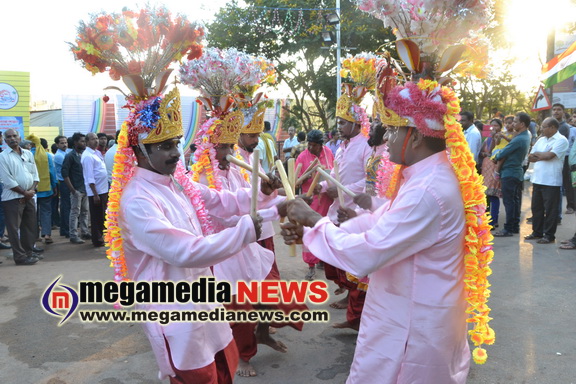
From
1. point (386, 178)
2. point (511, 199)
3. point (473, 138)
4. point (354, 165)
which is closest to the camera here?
point (386, 178)

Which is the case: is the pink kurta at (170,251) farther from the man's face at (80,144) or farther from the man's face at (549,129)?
the man's face at (80,144)

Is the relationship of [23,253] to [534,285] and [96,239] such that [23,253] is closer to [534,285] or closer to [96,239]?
[96,239]

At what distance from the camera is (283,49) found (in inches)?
814

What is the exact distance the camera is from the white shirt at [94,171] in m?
8.63

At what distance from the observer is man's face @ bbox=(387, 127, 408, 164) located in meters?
2.47

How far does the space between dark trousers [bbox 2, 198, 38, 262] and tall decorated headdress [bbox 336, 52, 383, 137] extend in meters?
5.43

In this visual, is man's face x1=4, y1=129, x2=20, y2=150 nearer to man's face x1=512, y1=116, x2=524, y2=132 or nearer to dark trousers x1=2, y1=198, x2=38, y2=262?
dark trousers x1=2, y1=198, x2=38, y2=262

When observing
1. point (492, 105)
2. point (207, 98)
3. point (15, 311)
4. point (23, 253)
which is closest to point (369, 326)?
point (207, 98)

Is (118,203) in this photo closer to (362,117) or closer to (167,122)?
(167,122)

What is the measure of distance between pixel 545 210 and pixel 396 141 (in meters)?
6.93

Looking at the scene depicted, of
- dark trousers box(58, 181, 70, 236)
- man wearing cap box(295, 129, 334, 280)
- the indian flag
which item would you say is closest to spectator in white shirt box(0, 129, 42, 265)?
dark trousers box(58, 181, 70, 236)

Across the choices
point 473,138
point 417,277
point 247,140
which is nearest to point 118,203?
point 417,277

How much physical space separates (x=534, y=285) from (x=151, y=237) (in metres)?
5.25

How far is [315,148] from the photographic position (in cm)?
694
